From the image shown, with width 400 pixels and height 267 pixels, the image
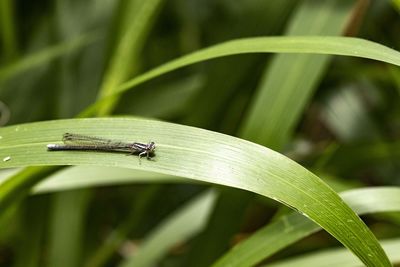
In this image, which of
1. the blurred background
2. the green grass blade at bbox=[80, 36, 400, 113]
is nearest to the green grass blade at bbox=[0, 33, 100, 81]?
the blurred background

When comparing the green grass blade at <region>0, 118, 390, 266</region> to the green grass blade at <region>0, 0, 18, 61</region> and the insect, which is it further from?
the green grass blade at <region>0, 0, 18, 61</region>

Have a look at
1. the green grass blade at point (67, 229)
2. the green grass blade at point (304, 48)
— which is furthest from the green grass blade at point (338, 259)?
the green grass blade at point (67, 229)

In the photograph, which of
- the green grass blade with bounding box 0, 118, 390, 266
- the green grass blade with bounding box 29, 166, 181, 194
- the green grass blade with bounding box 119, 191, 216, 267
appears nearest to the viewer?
the green grass blade with bounding box 0, 118, 390, 266

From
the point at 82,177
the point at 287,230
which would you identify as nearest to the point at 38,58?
the point at 82,177

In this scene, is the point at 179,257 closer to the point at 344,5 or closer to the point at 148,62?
the point at 148,62

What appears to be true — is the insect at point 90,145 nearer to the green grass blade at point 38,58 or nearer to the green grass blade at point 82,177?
the green grass blade at point 82,177

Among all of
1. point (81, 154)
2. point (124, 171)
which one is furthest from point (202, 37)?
point (81, 154)
